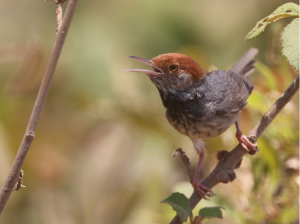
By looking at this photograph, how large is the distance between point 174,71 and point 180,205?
112 centimetres

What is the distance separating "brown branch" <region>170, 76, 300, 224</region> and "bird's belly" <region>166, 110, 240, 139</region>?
571 mm

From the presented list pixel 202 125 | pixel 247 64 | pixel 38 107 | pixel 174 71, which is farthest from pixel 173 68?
pixel 38 107

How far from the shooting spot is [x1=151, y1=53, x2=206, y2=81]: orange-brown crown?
2387 millimetres

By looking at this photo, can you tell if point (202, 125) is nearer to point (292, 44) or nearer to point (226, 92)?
point (226, 92)

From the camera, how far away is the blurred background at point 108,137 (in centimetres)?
233

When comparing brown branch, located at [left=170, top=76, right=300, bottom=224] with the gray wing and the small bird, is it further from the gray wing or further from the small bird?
the gray wing

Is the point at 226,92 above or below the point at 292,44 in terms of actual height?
below

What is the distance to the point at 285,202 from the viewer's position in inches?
88.8

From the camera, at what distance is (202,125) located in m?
2.45

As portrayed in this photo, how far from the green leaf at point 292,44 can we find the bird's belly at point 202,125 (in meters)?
1.11

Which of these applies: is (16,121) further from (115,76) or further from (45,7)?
(45,7)

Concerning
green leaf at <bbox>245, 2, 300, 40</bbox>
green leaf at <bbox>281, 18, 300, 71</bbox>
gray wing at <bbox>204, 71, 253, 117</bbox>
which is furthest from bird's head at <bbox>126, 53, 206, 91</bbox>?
green leaf at <bbox>281, 18, 300, 71</bbox>

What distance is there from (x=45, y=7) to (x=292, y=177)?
3358 mm

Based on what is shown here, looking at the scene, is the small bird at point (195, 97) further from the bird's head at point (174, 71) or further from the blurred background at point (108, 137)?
the blurred background at point (108, 137)
